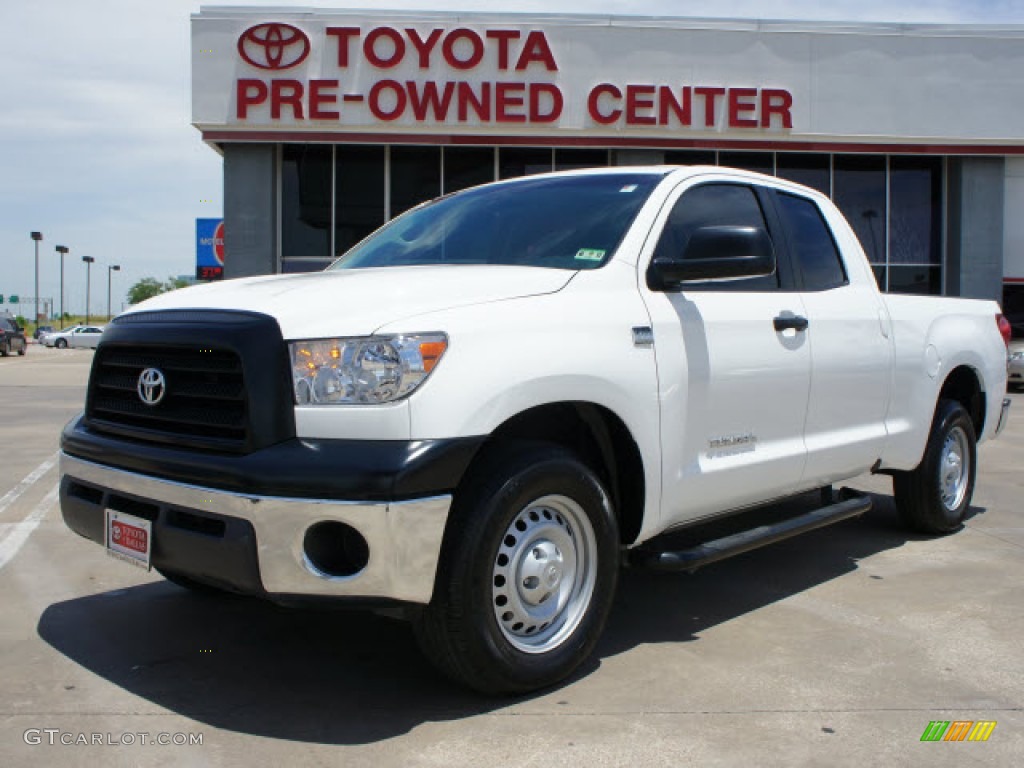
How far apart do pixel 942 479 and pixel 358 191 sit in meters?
16.5

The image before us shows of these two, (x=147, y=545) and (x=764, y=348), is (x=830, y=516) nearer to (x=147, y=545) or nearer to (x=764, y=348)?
(x=764, y=348)

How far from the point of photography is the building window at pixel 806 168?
843 inches

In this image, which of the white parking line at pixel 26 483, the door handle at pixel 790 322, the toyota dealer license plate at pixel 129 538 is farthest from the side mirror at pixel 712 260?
the white parking line at pixel 26 483

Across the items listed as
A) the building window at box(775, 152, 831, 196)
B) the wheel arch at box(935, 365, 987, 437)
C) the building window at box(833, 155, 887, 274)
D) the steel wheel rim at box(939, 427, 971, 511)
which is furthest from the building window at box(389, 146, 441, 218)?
the steel wheel rim at box(939, 427, 971, 511)

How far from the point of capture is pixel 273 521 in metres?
2.91

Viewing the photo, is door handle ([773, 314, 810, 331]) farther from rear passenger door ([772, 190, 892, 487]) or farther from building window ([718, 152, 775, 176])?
building window ([718, 152, 775, 176])

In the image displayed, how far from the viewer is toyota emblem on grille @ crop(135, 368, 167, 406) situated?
131 inches

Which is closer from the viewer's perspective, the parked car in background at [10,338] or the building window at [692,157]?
the building window at [692,157]

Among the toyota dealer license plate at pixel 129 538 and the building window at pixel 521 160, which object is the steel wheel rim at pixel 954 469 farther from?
the building window at pixel 521 160

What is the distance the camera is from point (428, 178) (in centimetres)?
2081

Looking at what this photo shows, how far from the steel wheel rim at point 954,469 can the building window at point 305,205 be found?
16.1 m

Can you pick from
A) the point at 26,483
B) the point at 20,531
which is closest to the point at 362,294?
the point at 20,531

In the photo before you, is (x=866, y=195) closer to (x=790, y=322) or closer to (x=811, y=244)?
(x=811, y=244)

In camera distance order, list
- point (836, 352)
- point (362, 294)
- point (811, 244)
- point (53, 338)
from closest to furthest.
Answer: point (362, 294)
point (836, 352)
point (811, 244)
point (53, 338)
